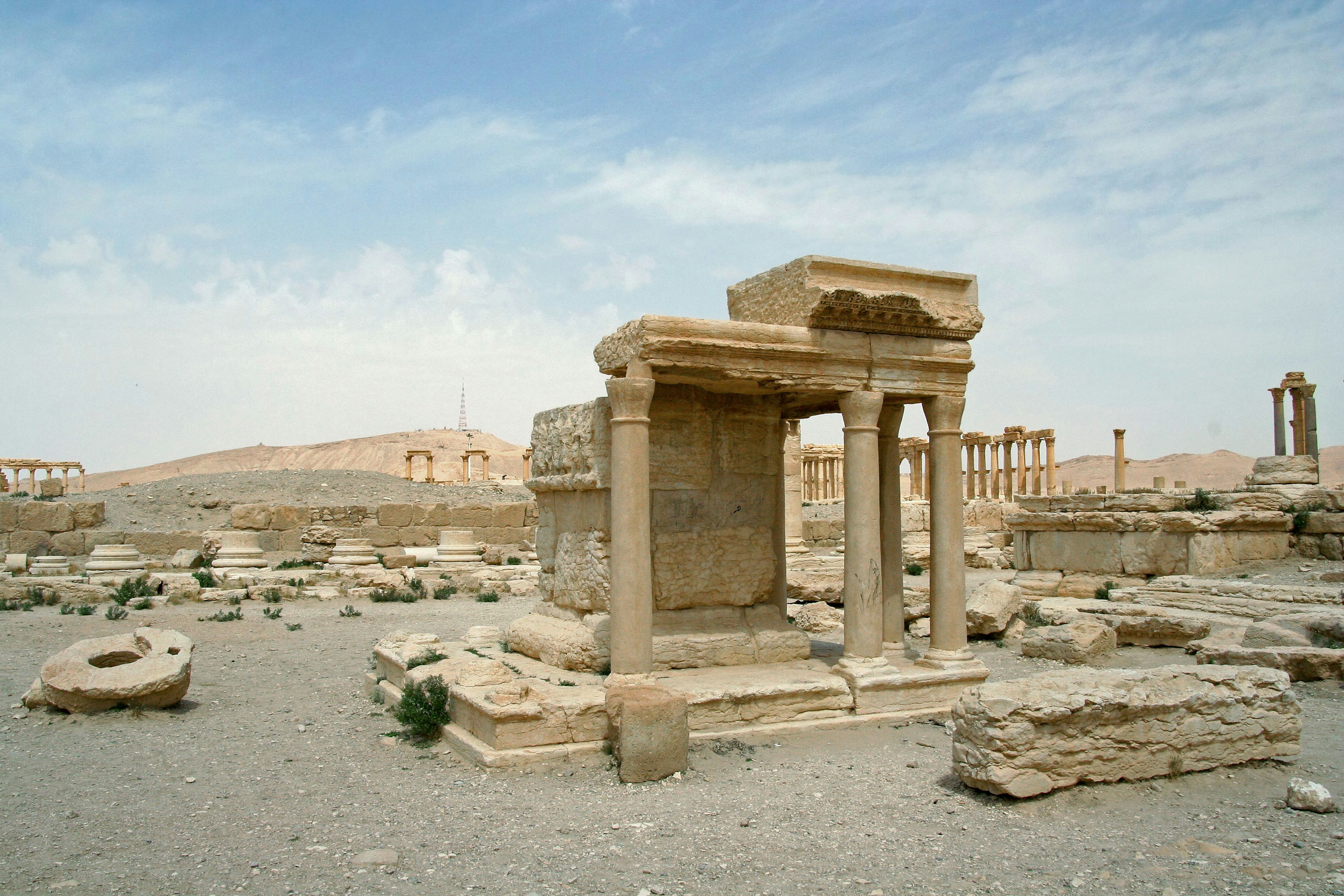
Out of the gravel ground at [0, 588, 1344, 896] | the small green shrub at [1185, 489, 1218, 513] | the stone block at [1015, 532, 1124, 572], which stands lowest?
the gravel ground at [0, 588, 1344, 896]

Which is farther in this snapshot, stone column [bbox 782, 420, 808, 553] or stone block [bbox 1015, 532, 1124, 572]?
stone column [bbox 782, 420, 808, 553]

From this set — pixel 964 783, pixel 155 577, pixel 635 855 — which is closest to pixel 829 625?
pixel 964 783

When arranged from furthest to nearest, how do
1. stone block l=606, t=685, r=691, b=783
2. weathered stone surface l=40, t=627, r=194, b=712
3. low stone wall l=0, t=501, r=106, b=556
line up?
low stone wall l=0, t=501, r=106, b=556, weathered stone surface l=40, t=627, r=194, b=712, stone block l=606, t=685, r=691, b=783

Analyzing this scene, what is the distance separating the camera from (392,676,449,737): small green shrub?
648 cm

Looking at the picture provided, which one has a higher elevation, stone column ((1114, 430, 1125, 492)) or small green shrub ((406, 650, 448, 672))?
stone column ((1114, 430, 1125, 492))

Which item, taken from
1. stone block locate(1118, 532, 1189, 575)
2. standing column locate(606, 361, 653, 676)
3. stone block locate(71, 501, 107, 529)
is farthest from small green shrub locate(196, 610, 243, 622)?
stone block locate(1118, 532, 1189, 575)

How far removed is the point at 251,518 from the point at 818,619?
15816 mm

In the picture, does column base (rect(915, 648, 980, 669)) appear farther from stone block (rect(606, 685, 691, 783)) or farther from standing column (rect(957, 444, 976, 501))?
standing column (rect(957, 444, 976, 501))

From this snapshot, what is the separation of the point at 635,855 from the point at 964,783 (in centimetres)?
226

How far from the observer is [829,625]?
11398 millimetres

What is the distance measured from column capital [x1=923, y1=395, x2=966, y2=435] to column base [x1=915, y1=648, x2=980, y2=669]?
6.27ft

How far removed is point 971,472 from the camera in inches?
1544

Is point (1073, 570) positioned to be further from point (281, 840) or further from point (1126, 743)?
point (281, 840)

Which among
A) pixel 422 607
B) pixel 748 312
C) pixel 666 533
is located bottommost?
pixel 422 607
